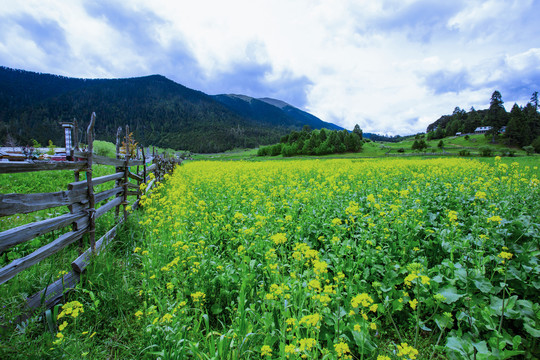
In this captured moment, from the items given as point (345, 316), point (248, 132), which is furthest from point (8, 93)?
point (345, 316)

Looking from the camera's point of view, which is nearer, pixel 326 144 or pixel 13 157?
pixel 13 157

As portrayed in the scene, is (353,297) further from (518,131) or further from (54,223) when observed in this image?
(518,131)

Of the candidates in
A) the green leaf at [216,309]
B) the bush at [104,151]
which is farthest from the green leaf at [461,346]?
the bush at [104,151]

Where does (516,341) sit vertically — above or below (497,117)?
below

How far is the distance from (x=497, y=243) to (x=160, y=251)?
5.63 metres

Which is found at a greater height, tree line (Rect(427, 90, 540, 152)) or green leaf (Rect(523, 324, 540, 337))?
tree line (Rect(427, 90, 540, 152))

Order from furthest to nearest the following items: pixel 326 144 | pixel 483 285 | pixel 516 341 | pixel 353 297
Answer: pixel 326 144
pixel 483 285
pixel 353 297
pixel 516 341

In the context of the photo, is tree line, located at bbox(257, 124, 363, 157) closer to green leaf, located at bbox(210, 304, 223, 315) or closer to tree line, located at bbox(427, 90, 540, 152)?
tree line, located at bbox(427, 90, 540, 152)

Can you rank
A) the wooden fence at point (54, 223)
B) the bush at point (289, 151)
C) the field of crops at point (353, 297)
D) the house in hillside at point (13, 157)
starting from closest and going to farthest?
1. the field of crops at point (353, 297)
2. the wooden fence at point (54, 223)
3. the house in hillside at point (13, 157)
4. the bush at point (289, 151)

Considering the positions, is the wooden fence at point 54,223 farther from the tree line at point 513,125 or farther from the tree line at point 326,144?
the tree line at point 513,125

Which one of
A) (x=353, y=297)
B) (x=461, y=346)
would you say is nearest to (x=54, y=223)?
(x=353, y=297)

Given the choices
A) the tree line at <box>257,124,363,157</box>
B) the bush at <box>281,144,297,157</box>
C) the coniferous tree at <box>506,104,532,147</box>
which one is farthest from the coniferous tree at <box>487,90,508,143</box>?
the bush at <box>281,144,297,157</box>

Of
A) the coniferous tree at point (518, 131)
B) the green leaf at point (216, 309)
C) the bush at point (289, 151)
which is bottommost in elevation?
the green leaf at point (216, 309)

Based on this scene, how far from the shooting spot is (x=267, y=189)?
911 centimetres
